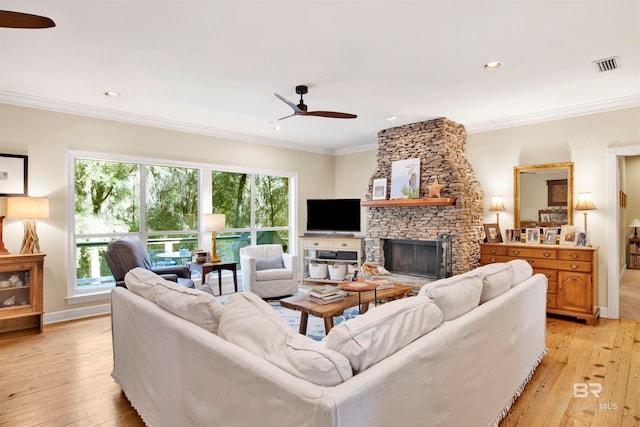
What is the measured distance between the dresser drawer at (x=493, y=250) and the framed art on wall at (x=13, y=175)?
568 cm

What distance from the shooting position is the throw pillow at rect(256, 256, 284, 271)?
5.18 metres

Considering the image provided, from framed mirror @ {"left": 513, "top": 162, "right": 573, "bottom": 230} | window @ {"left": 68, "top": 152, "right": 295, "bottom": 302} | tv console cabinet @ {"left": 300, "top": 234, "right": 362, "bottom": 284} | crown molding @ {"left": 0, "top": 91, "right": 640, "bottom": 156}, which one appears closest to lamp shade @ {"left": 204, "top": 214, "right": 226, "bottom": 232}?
window @ {"left": 68, "top": 152, "right": 295, "bottom": 302}

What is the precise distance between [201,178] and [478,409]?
480 cm

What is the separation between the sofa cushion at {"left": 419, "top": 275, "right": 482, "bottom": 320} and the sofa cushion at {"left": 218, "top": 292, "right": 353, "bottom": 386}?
0.74 m

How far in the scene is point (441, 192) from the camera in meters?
5.02

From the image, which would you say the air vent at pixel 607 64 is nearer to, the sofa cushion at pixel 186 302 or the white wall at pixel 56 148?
the sofa cushion at pixel 186 302

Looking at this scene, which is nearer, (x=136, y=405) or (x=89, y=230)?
(x=136, y=405)

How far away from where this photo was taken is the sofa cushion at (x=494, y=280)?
2.14 metres

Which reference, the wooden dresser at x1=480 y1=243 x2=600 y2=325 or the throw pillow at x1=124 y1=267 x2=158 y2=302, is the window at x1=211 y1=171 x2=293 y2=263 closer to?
the throw pillow at x1=124 y1=267 x2=158 y2=302

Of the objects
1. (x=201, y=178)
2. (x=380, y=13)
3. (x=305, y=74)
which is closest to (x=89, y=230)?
(x=201, y=178)

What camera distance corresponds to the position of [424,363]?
4.53 ft

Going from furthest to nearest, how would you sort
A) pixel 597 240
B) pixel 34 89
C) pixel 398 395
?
pixel 597 240, pixel 34 89, pixel 398 395

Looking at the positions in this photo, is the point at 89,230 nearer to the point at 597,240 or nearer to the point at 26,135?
the point at 26,135

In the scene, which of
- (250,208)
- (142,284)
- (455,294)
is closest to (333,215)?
(250,208)
